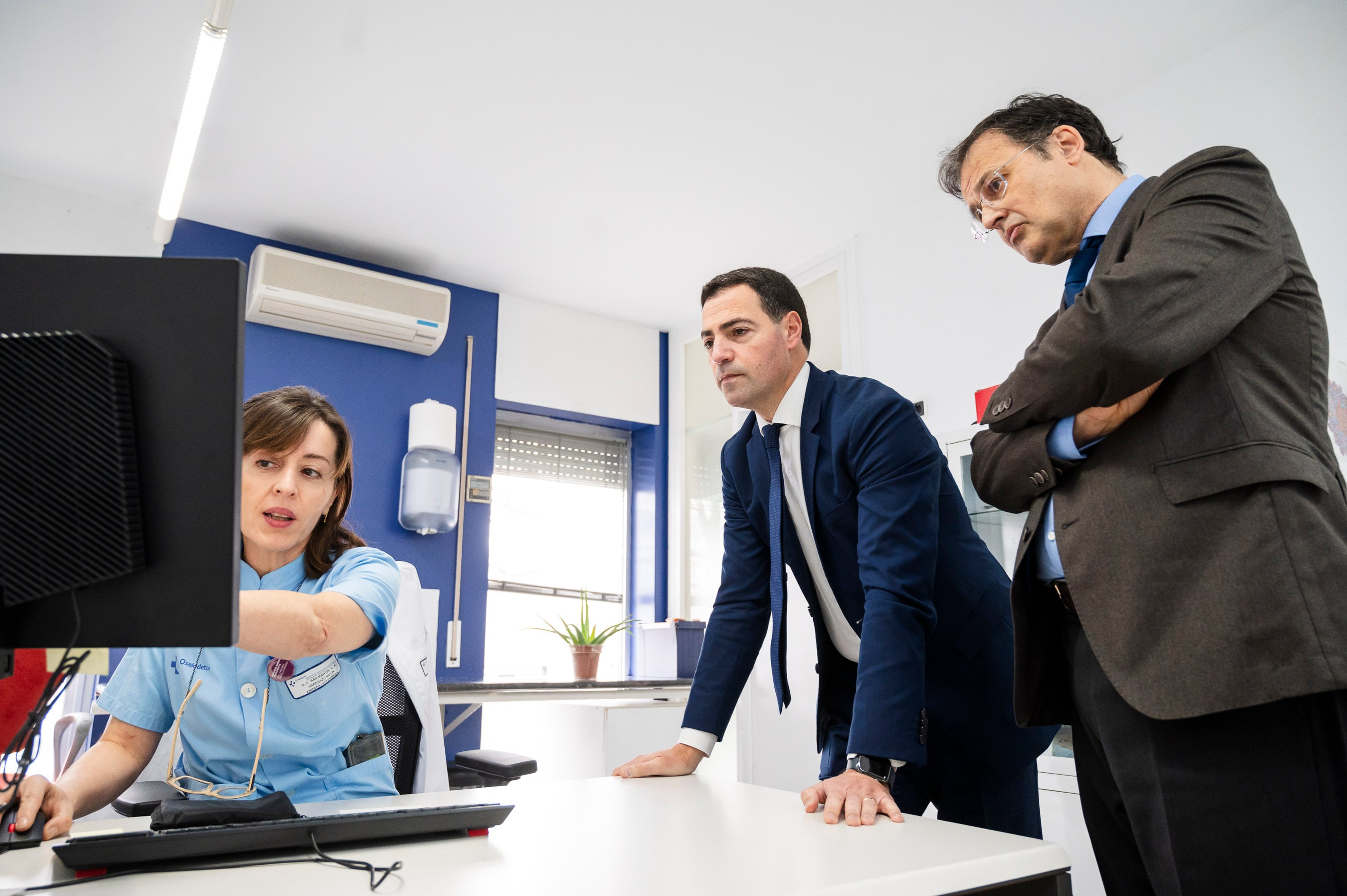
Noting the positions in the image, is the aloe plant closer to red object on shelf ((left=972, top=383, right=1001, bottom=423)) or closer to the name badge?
red object on shelf ((left=972, top=383, right=1001, bottom=423))

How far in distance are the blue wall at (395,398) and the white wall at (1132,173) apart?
1.87 m

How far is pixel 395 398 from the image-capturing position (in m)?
3.94

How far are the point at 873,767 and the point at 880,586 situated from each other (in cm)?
25

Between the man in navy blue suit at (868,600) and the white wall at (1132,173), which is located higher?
the white wall at (1132,173)

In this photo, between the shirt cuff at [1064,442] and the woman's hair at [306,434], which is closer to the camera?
the shirt cuff at [1064,442]

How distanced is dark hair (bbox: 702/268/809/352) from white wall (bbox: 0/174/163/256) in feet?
8.19

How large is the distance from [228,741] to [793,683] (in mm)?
2606

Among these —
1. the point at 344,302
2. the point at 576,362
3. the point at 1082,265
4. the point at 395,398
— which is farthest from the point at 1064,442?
the point at 576,362

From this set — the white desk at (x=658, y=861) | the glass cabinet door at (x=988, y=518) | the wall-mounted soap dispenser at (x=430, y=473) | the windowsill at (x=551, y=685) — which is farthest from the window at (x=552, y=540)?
the white desk at (x=658, y=861)

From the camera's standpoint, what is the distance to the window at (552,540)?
4.33 metres

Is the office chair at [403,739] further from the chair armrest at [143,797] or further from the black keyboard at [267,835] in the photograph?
the black keyboard at [267,835]

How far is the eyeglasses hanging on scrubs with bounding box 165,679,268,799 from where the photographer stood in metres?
1.18

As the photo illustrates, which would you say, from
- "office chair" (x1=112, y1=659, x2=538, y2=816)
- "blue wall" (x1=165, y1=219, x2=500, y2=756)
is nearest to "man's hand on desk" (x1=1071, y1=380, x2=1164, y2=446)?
"office chair" (x1=112, y1=659, x2=538, y2=816)

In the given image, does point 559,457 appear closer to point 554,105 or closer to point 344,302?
point 344,302
